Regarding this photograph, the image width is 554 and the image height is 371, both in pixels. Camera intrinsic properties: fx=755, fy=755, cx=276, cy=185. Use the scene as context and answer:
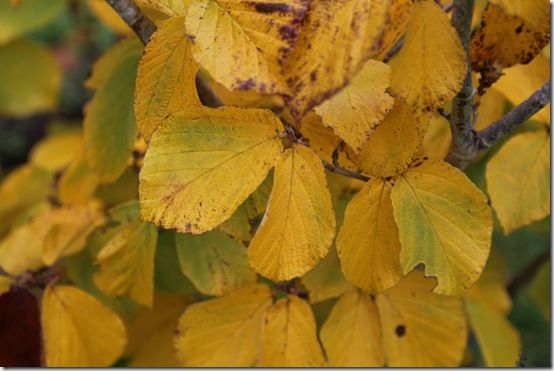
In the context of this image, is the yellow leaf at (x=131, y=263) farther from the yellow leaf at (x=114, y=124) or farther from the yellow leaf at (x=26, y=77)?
the yellow leaf at (x=26, y=77)

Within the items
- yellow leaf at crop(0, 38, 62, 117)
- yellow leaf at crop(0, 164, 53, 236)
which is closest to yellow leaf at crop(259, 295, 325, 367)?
yellow leaf at crop(0, 164, 53, 236)

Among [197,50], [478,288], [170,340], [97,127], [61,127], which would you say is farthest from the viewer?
[61,127]

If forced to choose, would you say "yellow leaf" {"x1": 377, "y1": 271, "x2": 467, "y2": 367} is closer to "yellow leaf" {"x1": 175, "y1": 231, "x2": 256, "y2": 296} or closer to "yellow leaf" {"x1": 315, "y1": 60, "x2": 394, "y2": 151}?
"yellow leaf" {"x1": 175, "y1": 231, "x2": 256, "y2": 296}

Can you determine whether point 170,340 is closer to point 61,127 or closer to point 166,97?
point 166,97

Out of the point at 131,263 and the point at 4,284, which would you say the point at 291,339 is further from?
the point at 4,284

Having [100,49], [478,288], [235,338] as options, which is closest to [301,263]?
[235,338]

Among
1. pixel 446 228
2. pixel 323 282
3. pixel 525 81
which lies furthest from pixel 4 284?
pixel 525 81

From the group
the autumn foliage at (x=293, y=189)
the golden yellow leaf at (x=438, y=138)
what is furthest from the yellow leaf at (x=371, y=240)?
the golden yellow leaf at (x=438, y=138)
